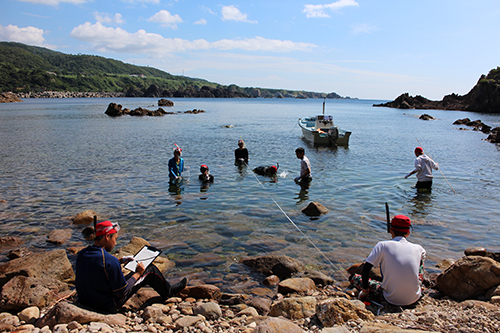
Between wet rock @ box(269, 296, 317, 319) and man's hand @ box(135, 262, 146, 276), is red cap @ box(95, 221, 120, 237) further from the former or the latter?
wet rock @ box(269, 296, 317, 319)

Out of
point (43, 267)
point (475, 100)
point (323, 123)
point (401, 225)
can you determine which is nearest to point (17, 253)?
point (43, 267)

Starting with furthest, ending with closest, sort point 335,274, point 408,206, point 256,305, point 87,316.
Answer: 1. point 408,206
2. point 335,274
3. point 256,305
4. point 87,316

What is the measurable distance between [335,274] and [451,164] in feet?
67.8

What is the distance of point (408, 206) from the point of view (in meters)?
13.3

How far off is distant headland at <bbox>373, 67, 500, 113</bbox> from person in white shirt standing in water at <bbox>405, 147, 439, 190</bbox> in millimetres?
113310

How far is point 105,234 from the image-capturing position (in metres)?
5.34

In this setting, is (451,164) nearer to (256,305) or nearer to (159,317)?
(256,305)

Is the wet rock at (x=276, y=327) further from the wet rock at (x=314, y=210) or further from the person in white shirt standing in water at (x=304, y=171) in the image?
the person in white shirt standing in water at (x=304, y=171)

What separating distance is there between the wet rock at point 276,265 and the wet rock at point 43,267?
4.41 metres

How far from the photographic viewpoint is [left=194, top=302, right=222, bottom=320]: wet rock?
579 centimetres

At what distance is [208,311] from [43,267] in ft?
14.1

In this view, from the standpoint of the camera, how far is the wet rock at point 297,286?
22.7ft

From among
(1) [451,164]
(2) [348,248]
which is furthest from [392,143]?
(2) [348,248]

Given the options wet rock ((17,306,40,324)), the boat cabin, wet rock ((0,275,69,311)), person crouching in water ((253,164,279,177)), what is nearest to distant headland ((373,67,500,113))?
the boat cabin
